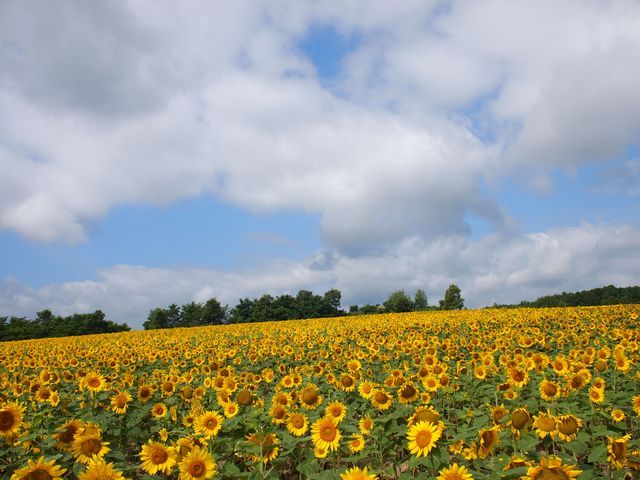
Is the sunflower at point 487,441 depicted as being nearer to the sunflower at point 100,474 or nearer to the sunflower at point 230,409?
the sunflower at point 100,474

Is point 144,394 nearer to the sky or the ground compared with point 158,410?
nearer to the sky

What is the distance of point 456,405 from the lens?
10477mm

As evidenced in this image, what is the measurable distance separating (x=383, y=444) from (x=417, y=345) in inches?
396

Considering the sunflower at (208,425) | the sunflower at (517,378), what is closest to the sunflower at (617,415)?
the sunflower at (517,378)

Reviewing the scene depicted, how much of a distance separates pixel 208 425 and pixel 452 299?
6803 cm

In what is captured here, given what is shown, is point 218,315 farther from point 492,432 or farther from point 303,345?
point 492,432

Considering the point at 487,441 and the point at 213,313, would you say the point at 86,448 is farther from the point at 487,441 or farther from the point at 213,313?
the point at 213,313

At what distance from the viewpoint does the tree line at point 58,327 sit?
55562 millimetres

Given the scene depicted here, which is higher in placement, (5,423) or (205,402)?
(5,423)

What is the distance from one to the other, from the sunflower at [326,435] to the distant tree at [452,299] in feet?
217

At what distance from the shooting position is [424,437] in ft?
13.0

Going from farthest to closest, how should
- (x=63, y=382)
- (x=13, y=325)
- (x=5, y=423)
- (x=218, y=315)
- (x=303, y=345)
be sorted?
(x=218, y=315) → (x=13, y=325) → (x=303, y=345) → (x=63, y=382) → (x=5, y=423)

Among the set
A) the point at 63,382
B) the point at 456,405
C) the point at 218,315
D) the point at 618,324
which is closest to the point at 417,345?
the point at 456,405

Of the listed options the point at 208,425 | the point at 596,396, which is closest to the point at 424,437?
the point at 208,425
